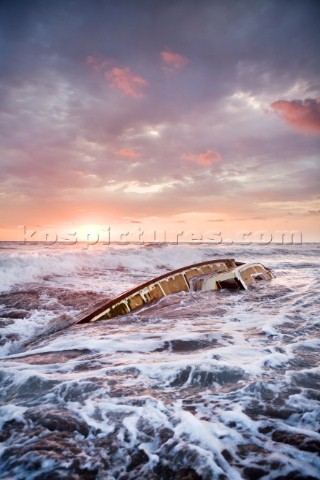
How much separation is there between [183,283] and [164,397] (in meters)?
6.53

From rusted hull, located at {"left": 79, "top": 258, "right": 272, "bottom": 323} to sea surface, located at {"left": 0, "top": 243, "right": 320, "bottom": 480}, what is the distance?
399 mm

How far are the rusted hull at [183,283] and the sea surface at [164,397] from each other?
0.40m

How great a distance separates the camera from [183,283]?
9398 mm

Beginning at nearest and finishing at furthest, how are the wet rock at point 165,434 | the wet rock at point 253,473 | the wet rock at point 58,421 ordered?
the wet rock at point 253,473, the wet rock at point 165,434, the wet rock at point 58,421

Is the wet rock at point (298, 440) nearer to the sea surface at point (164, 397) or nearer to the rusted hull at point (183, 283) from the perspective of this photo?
the sea surface at point (164, 397)

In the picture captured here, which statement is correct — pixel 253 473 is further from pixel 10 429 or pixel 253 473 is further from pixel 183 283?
pixel 183 283

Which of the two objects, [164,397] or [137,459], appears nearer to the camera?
[137,459]

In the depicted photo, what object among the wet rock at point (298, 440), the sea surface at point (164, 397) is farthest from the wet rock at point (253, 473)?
the wet rock at point (298, 440)

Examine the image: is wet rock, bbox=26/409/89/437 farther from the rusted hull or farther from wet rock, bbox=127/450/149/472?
the rusted hull

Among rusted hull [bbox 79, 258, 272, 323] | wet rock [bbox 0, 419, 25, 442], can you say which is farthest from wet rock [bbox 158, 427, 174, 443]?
Answer: rusted hull [bbox 79, 258, 272, 323]

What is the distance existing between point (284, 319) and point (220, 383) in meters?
3.26

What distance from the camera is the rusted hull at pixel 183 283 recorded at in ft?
22.0

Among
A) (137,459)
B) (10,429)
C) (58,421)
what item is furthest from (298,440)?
(10,429)

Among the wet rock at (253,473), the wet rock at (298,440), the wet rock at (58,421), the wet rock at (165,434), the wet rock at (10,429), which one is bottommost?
the wet rock at (10,429)
